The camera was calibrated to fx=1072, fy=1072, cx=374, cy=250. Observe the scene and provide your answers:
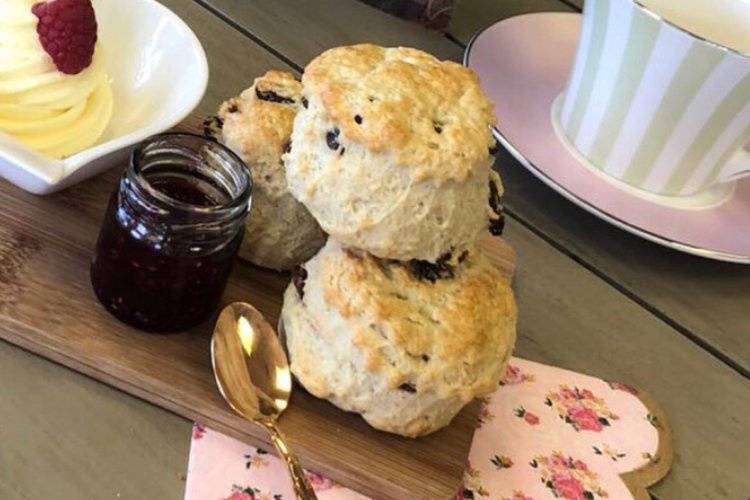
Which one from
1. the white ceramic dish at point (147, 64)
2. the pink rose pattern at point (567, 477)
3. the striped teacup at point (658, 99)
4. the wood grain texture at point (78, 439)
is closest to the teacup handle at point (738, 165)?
the striped teacup at point (658, 99)

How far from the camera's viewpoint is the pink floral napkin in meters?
0.76

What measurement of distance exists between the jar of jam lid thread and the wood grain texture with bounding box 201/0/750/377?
16.8 inches

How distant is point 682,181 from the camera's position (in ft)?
3.76

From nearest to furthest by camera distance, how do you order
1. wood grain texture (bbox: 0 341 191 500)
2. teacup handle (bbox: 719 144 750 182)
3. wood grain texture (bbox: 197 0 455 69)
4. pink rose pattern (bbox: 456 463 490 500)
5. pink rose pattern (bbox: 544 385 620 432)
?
1. wood grain texture (bbox: 0 341 191 500)
2. pink rose pattern (bbox: 456 463 490 500)
3. pink rose pattern (bbox: 544 385 620 432)
4. teacup handle (bbox: 719 144 750 182)
5. wood grain texture (bbox: 197 0 455 69)

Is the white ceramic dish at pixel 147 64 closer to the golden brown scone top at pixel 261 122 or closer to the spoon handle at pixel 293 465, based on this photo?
the golden brown scone top at pixel 261 122

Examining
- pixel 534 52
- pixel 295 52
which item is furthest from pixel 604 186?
pixel 295 52

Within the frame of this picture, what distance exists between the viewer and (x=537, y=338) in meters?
1.00

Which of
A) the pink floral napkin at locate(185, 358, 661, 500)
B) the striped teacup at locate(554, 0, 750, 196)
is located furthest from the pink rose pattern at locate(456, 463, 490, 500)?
the striped teacup at locate(554, 0, 750, 196)

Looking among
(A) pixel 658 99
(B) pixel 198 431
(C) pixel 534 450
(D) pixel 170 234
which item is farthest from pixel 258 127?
(A) pixel 658 99

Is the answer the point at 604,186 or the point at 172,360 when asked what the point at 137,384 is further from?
the point at 604,186

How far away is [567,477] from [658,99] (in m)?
0.42

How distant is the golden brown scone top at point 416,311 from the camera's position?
0.75 metres

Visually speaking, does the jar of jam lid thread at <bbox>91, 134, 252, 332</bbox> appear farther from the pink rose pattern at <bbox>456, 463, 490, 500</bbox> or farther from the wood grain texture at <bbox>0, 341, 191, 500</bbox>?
the pink rose pattern at <bbox>456, 463, 490, 500</bbox>

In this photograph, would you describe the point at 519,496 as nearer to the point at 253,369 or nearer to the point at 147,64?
the point at 253,369
